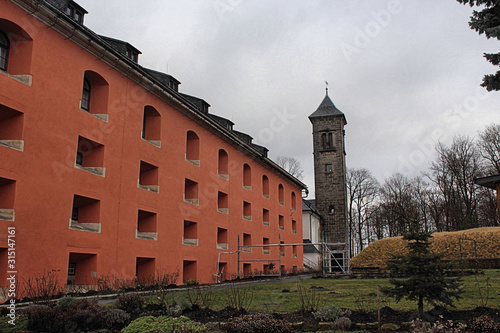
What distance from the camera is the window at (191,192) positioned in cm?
2370

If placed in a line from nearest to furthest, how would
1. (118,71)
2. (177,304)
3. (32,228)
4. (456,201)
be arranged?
(177,304) → (32,228) → (118,71) → (456,201)

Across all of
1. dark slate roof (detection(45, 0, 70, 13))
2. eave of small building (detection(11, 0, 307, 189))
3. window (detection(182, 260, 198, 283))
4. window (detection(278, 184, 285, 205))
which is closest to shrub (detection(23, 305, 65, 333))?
eave of small building (detection(11, 0, 307, 189))

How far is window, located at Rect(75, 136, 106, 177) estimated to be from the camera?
17.1m

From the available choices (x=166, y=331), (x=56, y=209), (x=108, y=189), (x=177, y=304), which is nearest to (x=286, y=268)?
(x=108, y=189)

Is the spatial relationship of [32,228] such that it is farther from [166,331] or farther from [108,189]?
[166,331]

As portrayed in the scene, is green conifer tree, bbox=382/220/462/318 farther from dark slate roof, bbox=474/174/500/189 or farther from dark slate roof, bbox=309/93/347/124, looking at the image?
dark slate roof, bbox=309/93/347/124

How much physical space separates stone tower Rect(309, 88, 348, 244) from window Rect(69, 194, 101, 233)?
3208 cm

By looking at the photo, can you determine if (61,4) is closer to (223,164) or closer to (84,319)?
(84,319)

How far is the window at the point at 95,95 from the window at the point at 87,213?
3.34 m

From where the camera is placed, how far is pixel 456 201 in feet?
130

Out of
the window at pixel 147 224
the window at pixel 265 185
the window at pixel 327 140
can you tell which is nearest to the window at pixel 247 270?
the window at pixel 265 185

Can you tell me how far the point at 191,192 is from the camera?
23.9m

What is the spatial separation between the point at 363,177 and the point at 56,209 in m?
46.4

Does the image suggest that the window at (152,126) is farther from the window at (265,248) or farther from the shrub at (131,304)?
the window at (265,248)
